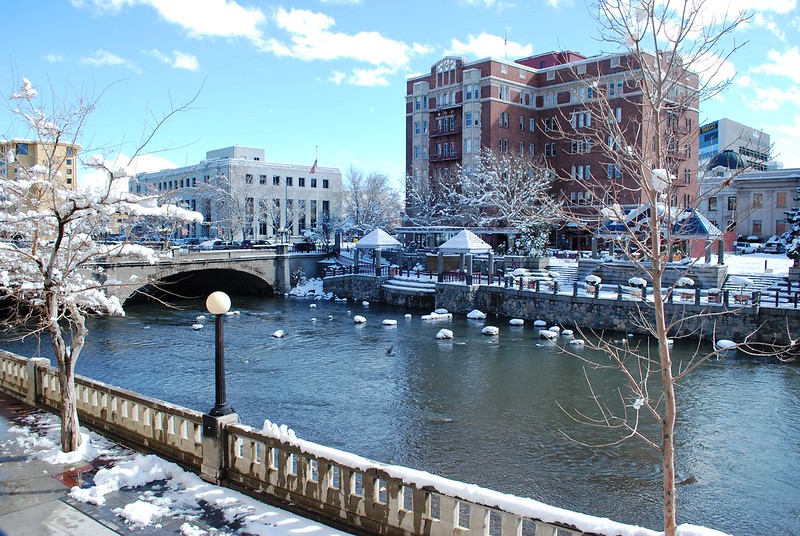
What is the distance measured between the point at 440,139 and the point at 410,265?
77.3 feet

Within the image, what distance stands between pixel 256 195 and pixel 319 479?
8493 centimetres

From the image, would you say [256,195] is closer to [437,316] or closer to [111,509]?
[437,316]

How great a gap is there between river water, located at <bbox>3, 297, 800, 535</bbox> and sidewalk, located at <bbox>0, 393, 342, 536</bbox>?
6617mm

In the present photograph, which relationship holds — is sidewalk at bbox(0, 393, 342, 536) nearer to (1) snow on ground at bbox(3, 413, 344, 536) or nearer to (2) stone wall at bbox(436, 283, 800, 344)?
(1) snow on ground at bbox(3, 413, 344, 536)

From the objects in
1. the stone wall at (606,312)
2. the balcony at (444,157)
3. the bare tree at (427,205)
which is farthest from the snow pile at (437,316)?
the balcony at (444,157)

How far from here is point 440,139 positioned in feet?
230

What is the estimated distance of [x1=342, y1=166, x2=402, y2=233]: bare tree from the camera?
259 feet

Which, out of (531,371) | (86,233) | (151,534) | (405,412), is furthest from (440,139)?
(151,534)

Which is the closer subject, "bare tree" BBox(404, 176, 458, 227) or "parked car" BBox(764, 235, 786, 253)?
"parked car" BBox(764, 235, 786, 253)

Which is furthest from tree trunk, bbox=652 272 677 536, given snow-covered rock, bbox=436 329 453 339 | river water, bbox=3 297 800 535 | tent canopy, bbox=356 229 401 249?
tent canopy, bbox=356 229 401 249

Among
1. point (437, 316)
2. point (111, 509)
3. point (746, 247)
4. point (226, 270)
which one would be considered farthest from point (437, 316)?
point (746, 247)

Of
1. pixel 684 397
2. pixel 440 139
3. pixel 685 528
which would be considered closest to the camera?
pixel 685 528

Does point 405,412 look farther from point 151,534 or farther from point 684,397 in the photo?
point 151,534

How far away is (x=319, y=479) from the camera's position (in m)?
8.42
